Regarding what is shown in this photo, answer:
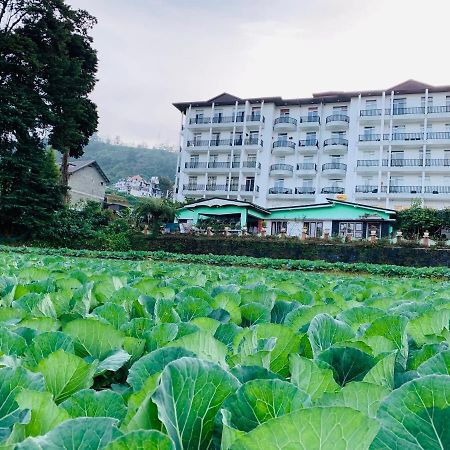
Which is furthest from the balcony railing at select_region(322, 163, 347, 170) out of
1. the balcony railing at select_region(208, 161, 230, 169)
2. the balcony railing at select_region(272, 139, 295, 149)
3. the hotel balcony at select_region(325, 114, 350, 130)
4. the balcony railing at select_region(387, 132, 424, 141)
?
the balcony railing at select_region(208, 161, 230, 169)

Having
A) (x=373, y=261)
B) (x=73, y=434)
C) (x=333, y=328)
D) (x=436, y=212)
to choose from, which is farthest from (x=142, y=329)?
(x=436, y=212)

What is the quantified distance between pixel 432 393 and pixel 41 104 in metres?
29.9

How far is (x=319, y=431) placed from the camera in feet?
1.42

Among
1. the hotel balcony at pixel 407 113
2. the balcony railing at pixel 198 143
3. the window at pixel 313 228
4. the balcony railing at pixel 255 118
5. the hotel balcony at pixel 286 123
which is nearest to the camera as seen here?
the window at pixel 313 228

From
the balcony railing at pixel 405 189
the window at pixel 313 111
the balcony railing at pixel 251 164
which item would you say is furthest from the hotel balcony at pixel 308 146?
the balcony railing at pixel 405 189

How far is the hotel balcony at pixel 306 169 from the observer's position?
43625mm

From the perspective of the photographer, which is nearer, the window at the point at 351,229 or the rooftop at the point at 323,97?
the window at the point at 351,229

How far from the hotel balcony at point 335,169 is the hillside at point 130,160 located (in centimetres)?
4992

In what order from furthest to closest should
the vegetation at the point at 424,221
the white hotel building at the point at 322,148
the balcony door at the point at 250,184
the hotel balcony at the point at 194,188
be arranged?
1. the hotel balcony at the point at 194,188
2. the balcony door at the point at 250,184
3. the white hotel building at the point at 322,148
4. the vegetation at the point at 424,221

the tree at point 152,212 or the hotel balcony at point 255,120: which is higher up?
the hotel balcony at point 255,120

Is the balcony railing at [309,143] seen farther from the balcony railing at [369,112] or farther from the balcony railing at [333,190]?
the balcony railing at [369,112]

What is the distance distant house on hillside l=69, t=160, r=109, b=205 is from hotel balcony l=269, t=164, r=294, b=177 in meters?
20.9

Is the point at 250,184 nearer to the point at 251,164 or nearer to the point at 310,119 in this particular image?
the point at 251,164

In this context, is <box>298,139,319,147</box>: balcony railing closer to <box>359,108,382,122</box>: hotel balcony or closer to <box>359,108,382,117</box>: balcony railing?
<box>359,108,382,122</box>: hotel balcony
